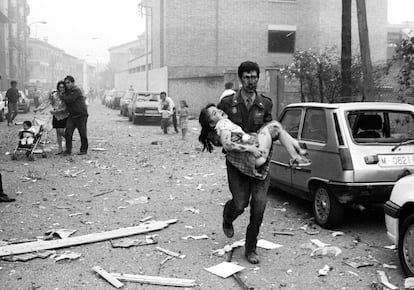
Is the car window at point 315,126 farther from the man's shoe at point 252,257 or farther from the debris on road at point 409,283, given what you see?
the debris on road at point 409,283

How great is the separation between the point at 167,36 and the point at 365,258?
29.3 meters

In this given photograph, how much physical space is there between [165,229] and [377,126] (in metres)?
2.95

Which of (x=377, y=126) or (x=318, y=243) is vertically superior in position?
(x=377, y=126)

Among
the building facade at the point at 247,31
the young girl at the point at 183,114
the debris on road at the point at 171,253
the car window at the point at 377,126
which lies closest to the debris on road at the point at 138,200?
the debris on road at the point at 171,253

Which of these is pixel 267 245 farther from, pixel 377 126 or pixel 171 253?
pixel 377 126

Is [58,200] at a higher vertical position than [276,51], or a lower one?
lower

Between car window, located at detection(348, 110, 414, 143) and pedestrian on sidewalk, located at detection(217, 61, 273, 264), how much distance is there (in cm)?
166

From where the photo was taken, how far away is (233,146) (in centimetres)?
448

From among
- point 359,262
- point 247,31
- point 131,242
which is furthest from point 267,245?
point 247,31

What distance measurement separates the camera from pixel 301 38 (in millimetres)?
34406

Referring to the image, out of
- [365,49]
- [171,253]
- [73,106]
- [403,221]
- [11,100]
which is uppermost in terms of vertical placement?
[365,49]

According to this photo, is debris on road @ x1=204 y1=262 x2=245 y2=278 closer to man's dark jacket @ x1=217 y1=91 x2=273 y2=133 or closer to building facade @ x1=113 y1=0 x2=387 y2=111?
man's dark jacket @ x1=217 y1=91 x2=273 y2=133

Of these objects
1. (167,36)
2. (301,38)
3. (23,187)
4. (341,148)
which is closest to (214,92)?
(167,36)

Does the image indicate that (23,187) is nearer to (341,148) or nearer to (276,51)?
(341,148)
